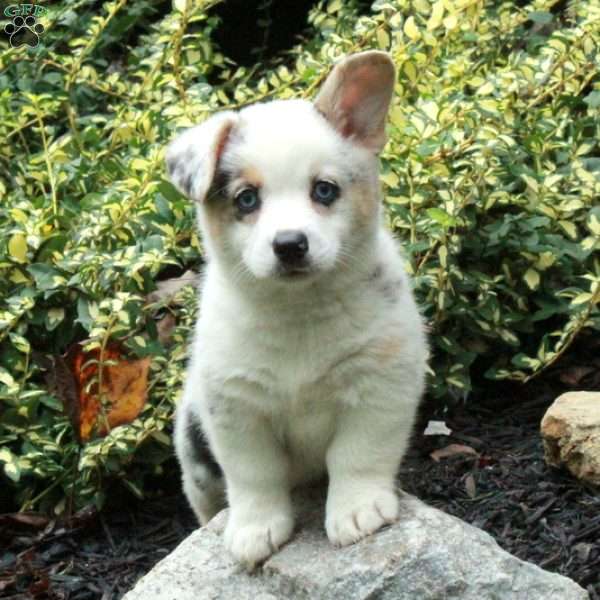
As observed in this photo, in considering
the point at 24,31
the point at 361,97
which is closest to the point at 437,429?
the point at 361,97

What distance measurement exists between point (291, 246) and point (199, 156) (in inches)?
19.0

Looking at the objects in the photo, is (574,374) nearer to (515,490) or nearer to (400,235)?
(515,490)

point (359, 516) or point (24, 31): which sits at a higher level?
point (24, 31)

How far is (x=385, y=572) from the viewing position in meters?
4.06

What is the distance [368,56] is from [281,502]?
161cm

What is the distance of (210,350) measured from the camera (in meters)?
4.43

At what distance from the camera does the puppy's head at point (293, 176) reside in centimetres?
405

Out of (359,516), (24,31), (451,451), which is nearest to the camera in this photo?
(359,516)

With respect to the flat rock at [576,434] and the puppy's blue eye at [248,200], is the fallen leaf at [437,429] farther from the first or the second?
the puppy's blue eye at [248,200]

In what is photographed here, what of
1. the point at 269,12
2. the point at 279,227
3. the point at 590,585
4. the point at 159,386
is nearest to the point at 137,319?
the point at 159,386

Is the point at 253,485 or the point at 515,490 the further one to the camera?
the point at 515,490

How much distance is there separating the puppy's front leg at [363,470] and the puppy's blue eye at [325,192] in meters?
0.72

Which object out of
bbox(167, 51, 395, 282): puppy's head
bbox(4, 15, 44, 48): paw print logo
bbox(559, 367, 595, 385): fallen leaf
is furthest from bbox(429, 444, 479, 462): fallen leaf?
bbox(4, 15, 44, 48): paw print logo

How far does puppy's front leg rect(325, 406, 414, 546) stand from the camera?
4.27 metres
